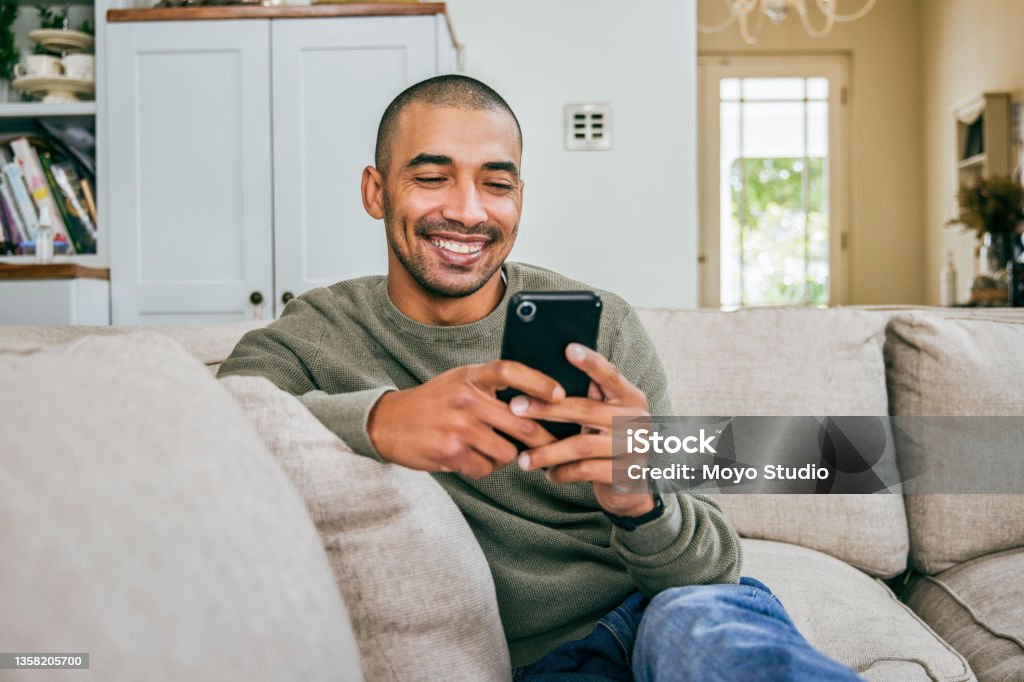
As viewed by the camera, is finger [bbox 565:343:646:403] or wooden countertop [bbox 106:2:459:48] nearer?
finger [bbox 565:343:646:403]

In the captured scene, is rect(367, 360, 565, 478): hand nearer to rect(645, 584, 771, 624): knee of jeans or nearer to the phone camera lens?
the phone camera lens

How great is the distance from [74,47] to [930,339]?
262 cm

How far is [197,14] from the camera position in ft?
8.68

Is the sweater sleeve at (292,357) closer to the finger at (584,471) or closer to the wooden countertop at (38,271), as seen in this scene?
the finger at (584,471)

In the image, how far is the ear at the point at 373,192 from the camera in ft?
4.37

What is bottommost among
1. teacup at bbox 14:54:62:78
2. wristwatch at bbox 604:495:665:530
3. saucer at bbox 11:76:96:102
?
wristwatch at bbox 604:495:665:530

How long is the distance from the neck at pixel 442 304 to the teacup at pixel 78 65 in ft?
6.69

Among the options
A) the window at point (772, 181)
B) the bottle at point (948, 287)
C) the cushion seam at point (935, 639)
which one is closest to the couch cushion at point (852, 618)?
the cushion seam at point (935, 639)

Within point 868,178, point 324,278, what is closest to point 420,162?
point 324,278

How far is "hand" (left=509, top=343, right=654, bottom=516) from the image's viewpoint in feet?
2.61

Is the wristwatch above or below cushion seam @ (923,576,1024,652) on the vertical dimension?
above

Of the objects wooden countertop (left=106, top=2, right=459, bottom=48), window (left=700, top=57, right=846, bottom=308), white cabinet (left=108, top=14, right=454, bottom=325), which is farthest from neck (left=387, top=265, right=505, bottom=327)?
window (left=700, top=57, right=846, bottom=308)

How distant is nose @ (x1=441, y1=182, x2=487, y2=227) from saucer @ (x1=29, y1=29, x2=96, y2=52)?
7.04 feet

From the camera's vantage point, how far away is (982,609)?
1333 mm
